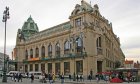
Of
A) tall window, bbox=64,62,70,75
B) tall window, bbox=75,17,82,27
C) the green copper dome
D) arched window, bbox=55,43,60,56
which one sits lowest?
tall window, bbox=64,62,70,75

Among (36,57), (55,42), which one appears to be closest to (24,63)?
(36,57)

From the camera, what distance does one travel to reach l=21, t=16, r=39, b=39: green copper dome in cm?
9450

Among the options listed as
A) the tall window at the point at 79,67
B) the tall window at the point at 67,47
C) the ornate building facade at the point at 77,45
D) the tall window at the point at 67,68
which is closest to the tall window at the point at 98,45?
the ornate building facade at the point at 77,45

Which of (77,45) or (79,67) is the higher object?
(77,45)

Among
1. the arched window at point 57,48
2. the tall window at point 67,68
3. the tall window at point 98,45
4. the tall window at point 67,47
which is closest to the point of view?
the tall window at point 98,45

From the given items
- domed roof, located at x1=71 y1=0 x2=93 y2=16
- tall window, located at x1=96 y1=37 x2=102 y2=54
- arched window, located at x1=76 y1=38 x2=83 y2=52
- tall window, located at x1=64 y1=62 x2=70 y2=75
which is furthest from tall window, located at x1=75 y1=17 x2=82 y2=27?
tall window, located at x1=64 y1=62 x2=70 y2=75

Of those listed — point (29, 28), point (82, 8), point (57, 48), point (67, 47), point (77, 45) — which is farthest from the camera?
point (29, 28)

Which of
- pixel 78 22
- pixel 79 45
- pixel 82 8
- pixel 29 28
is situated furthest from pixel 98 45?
pixel 29 28

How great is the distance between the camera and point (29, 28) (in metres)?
95.2

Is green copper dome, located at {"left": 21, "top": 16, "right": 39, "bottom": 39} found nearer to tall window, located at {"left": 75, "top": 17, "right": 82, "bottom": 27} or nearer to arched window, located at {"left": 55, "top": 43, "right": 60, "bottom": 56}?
arched window, located at {"left": 55, "top": 43, "right": 60, "bottom": 56}

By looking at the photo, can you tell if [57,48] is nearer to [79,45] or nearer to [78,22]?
[79,45]

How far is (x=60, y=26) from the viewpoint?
7500 centimetres

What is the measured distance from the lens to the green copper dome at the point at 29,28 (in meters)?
94.5

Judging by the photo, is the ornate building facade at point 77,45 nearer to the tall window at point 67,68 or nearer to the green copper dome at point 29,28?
the tall window at point 67,68
